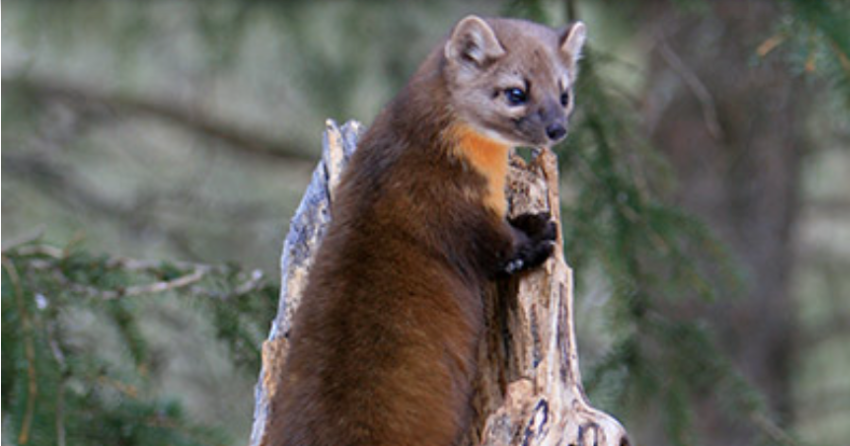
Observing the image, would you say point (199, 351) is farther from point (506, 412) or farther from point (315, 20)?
point (506, 412)

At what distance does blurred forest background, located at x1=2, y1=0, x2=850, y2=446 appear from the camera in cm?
484

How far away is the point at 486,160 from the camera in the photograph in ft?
13.8

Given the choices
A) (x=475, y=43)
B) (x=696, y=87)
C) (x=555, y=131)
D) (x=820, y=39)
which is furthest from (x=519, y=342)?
(x=696, y=87)

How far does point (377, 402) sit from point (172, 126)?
5.10 metres

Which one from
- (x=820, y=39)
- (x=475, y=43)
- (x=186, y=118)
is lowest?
(x=475, y=43)

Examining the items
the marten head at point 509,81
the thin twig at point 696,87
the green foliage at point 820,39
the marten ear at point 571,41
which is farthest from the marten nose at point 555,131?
the thin twig at point 696,87

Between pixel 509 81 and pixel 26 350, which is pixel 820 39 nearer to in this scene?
pixel 509 81

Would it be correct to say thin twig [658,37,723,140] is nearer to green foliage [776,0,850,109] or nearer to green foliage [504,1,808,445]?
green foliage [504,1,808,445]

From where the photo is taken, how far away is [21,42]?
280 inches

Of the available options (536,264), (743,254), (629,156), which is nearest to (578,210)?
(629,156)

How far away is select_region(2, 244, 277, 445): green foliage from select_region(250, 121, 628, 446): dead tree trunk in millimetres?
737

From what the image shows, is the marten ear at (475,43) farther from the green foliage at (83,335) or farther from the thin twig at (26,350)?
the thin twig at (26,350)

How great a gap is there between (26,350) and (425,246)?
145 cm

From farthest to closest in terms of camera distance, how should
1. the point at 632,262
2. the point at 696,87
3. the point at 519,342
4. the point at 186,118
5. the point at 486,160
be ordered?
the point at 186,118
the point at 696,87
the point at 632,262
the point at 486,160
the point at 519,342
